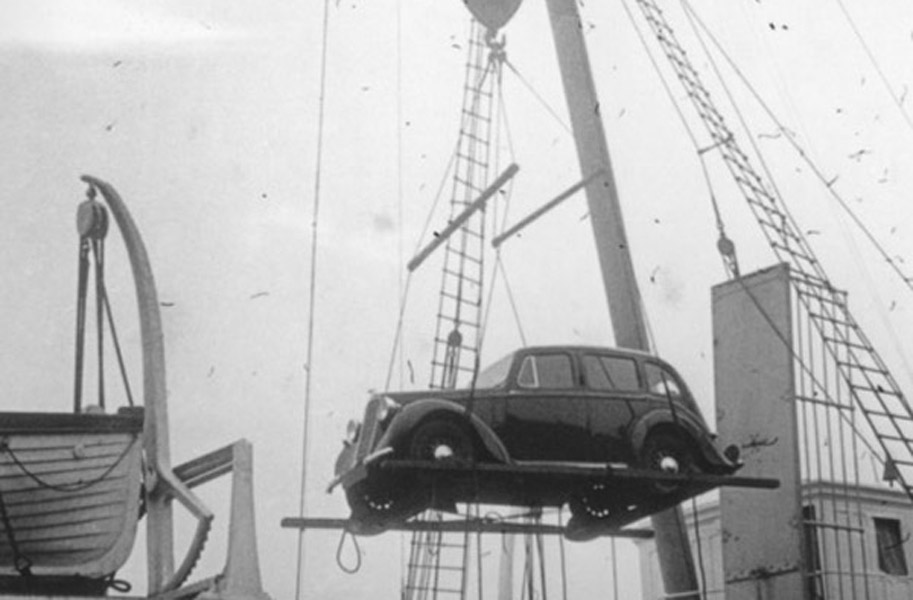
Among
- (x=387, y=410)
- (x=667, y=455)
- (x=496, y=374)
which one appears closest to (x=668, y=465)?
(x=667, y=455)

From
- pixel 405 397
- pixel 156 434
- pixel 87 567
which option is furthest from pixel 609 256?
pixel 87 567

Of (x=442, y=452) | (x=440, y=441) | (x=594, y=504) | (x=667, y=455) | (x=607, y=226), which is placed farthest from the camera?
(x=607, y=226)

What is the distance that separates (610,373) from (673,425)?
70cm

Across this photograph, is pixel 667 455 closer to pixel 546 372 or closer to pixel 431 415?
pixel 546 372

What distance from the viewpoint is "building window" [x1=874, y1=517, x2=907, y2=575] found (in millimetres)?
22156

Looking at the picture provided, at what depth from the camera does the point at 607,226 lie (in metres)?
11.2

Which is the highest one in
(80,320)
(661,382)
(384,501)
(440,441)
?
(80,320)

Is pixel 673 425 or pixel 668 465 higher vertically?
pixel 673 425

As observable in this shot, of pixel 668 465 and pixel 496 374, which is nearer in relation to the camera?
pixel 668 465

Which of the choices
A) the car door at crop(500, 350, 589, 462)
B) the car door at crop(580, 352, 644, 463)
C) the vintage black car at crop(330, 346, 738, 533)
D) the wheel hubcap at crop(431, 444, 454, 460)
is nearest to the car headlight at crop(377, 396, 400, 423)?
the vintage black car at crop(330, 346, 738, 533)

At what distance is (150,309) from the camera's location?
42.1ft

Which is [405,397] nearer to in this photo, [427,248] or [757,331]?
[427,248]

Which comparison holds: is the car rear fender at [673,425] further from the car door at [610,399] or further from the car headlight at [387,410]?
the car headlight at [387,410]

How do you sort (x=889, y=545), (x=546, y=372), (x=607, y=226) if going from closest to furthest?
(x=546, y=372) < (x=607, y=226) < (x=889, y=545)
